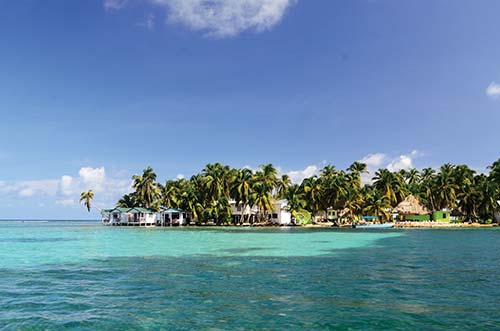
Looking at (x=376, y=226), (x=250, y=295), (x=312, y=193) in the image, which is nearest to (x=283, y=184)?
(x=312, y=193)

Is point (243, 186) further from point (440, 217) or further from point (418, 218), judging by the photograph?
point (440, 217)

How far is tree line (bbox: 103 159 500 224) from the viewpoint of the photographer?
7362cm

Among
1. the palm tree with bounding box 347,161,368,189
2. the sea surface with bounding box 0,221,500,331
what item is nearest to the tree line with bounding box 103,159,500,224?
the palm tree with bounding box 347,161,368,189

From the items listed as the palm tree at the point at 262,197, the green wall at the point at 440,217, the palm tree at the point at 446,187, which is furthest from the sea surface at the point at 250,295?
the palm tree at the point at 446,187

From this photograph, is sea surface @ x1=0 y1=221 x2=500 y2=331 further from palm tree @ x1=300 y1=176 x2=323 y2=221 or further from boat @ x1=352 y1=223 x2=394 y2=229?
palm tree @ x1=300 y1=176 x2=323 y2=221

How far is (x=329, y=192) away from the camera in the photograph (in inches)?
2955

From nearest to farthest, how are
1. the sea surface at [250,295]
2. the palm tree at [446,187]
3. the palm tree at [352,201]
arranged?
the sea surface at [250,295]
the palm tree at [352,201]
the palm tree at [446,187]

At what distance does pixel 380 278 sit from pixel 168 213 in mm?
73526

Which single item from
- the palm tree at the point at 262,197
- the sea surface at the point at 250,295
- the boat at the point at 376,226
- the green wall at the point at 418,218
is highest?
the palm tree at the point at 262,197

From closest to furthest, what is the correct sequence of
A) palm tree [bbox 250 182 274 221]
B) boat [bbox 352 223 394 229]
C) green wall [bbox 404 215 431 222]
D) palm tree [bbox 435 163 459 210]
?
boat [bbox 352 223 394 229]
palm tree [bbox 250 182 274 221]
green wall [bbox 404 215 431 222]
palm tree [bbox 435 163 459 210]

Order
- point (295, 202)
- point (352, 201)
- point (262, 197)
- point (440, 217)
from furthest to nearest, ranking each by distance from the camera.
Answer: point (352, 201) < point (295, 202) < point (440, 217) < point (262, 197)

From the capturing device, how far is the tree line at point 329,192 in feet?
242

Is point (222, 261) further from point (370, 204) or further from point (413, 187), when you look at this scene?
point (413, 187)

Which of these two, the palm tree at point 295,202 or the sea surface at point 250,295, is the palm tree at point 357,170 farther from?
the sea surface at point 250,295
